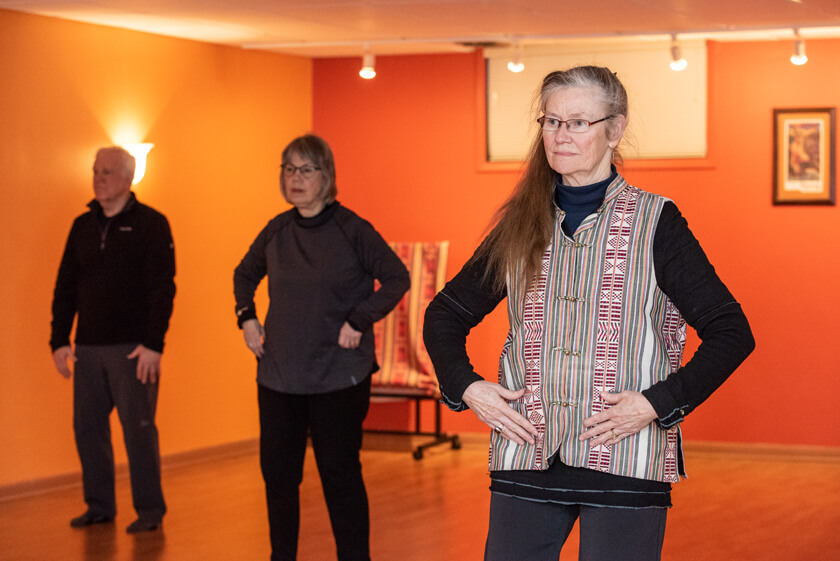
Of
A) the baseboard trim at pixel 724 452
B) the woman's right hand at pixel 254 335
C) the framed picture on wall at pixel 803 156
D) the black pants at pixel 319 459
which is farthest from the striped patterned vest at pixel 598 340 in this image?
the framed picture on wall at pixel 803 156

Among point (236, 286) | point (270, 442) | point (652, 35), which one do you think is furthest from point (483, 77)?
point (270, 442)

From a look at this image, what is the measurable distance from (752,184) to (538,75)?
4.70 feet

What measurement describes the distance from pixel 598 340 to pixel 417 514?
11.6 ft

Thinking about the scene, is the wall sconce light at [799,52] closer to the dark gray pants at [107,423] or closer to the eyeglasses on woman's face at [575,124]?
the dark gray pants at [107,423]

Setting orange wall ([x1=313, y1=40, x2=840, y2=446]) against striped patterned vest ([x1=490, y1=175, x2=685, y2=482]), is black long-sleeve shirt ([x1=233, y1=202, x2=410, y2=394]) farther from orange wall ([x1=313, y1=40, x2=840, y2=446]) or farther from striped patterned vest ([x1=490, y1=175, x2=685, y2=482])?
orange wall ([x1=313, y1=40, x2=840, y2=446])

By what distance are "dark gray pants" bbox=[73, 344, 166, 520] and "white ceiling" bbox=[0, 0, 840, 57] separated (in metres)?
1.72

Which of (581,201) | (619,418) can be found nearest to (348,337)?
(581,201)

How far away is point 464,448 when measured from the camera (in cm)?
723

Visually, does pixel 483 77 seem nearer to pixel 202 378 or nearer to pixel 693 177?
pixel 693 177

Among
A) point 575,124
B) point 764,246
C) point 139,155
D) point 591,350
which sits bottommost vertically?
point 591,350

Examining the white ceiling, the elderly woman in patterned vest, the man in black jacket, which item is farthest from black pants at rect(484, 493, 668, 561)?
the white ceiling

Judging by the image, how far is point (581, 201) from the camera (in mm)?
2035

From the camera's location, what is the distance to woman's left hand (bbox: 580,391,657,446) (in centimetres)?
186

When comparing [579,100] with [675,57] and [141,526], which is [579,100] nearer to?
[141,526]
